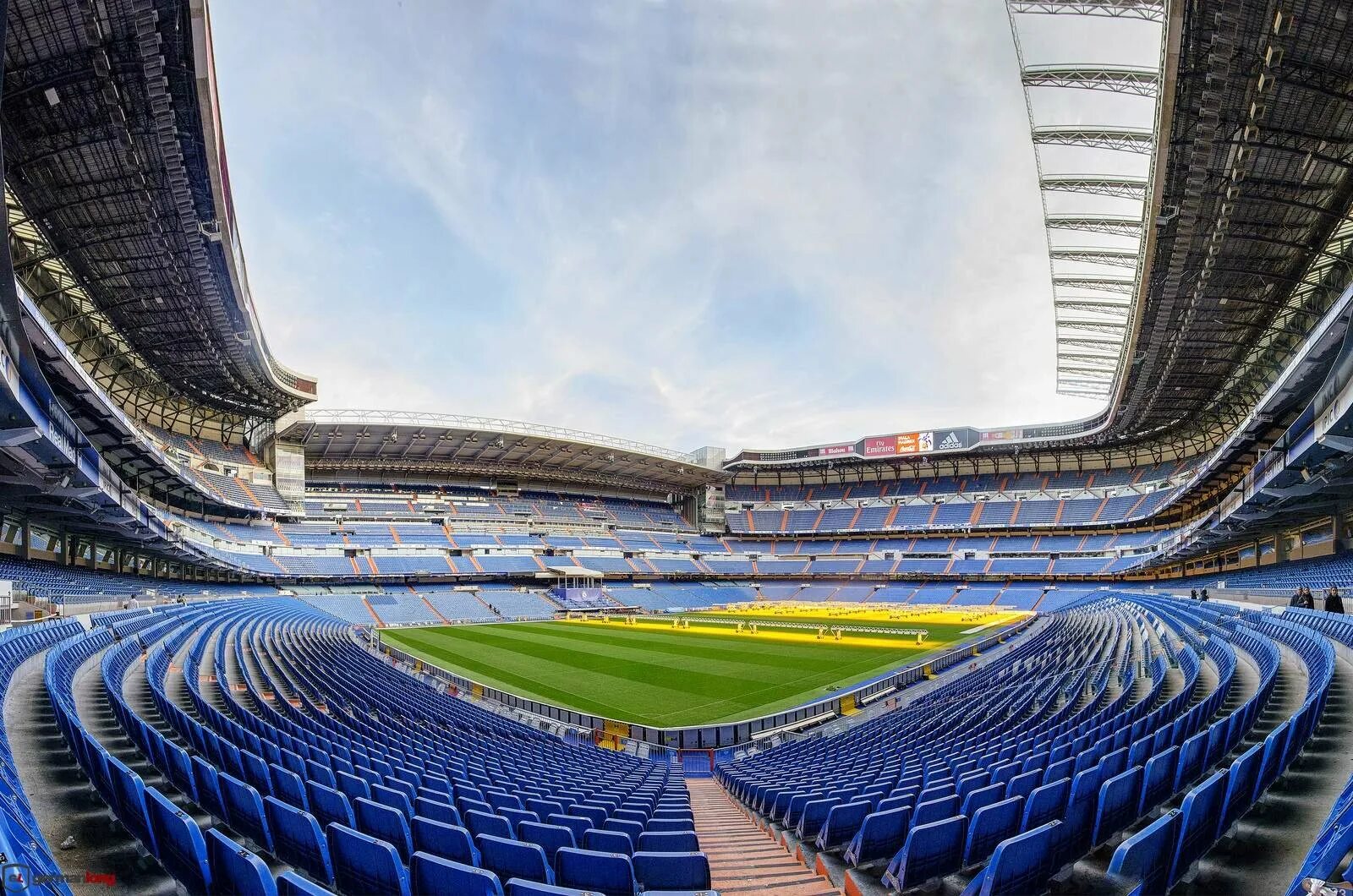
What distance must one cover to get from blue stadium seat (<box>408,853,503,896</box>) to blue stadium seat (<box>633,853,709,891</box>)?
1281 mm

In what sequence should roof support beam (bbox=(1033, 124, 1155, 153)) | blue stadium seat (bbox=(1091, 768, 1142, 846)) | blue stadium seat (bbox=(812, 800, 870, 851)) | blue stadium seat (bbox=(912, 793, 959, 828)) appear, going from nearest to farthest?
blue stadium seat (bbox=(1091, 768, 1142, 846)), blue stadium seat (bbox=(912, 793, 959, 828)), blue stadium seat (bbox=(812, 800, 870, 851)), roof support beam (bbox=(1033, 124, 1155, 153))

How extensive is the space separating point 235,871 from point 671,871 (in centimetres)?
269

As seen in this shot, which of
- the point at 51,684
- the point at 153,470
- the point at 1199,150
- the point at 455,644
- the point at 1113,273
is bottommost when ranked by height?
the point at 455,644

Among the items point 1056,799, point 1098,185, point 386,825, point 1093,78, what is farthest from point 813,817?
point 1098,185

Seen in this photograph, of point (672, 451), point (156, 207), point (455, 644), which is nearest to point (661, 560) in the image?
point (672, 451)

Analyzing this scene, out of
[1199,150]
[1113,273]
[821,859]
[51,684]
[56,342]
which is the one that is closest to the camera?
[821,859]

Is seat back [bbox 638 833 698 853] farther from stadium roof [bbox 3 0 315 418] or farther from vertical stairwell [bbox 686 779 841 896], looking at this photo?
stadium roof [bbox 3 0 315 418]

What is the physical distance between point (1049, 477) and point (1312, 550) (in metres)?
41.2

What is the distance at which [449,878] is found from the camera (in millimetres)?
3982

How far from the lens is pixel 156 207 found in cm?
2392

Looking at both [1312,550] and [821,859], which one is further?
[1312,550]

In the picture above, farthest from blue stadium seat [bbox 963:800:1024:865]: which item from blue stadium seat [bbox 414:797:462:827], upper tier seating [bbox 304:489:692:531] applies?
upper tier seating [bbox 304:489:692:531]

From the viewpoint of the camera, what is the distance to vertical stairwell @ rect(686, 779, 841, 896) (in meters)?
6.34

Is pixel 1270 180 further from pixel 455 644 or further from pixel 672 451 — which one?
pixel 672 451
